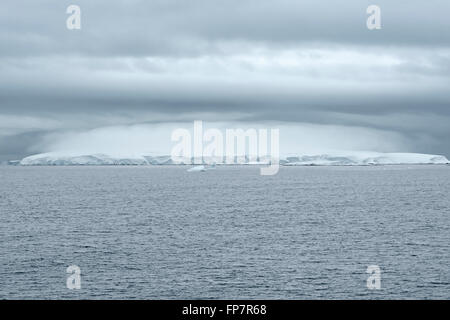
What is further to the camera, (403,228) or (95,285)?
(403,228)

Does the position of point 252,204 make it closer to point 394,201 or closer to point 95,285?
point 394,201

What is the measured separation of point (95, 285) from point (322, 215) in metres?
41.9

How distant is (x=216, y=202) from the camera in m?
89.4

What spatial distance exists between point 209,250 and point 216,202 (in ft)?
149

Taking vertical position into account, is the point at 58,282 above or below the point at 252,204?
below

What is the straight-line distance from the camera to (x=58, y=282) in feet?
108
